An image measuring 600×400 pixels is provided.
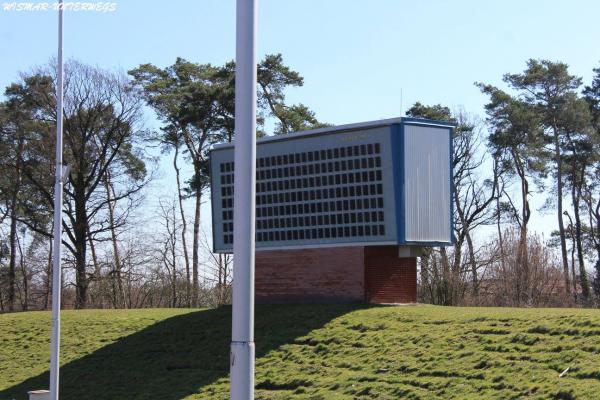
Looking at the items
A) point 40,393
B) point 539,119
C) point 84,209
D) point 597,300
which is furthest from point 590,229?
point 40,393

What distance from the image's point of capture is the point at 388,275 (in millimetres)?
26031

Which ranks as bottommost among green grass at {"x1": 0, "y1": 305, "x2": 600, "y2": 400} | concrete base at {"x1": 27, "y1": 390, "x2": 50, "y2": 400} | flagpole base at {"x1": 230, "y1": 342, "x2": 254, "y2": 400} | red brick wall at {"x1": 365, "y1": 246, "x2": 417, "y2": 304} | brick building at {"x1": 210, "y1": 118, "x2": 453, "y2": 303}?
concrete base at {"x1": 27, "y1": 390, "x2": 50, "y2": 400}

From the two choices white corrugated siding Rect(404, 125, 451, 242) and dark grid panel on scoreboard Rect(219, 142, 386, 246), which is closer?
white corrugated siding Rect(404, 125, 451, 242)

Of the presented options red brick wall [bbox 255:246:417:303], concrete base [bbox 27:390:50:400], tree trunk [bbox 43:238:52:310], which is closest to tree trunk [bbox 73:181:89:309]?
tree trunk [bbox 43:238:52:310]

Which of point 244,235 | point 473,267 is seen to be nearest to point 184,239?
point 473,267

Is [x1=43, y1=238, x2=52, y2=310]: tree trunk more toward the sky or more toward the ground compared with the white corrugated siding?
more toward the ground

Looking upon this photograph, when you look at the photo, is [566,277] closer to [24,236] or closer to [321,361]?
[321,361]

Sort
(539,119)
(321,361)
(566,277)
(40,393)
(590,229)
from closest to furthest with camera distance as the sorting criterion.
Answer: (40,393) → (321,361) → (566,277) → (539,119) → (590,229)

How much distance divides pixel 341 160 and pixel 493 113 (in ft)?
96.4

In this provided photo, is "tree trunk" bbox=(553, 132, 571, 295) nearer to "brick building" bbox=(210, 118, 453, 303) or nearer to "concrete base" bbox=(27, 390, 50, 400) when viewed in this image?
"brick building" bbox=(210, 118, 453, 303)

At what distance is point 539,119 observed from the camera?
5209 centimetres

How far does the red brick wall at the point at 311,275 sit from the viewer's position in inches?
1025

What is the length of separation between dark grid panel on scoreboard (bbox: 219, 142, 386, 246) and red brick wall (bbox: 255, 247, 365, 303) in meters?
0.49

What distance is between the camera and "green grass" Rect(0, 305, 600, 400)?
56.5ft
